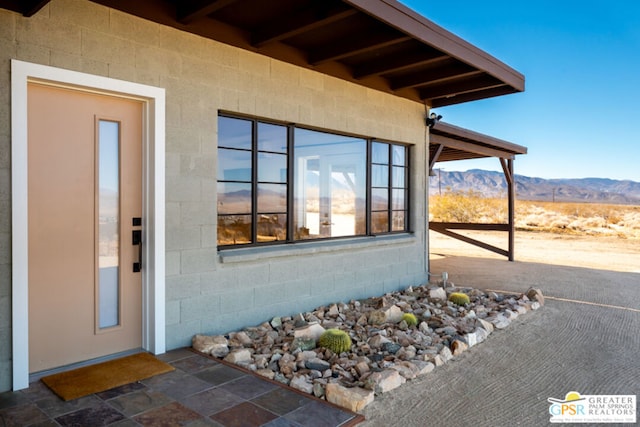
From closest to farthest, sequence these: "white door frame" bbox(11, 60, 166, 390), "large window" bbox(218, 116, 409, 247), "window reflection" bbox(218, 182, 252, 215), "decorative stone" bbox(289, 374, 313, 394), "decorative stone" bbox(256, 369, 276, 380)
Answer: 1. "white door frame" bbox(11, 60, 166, 390)
2. "decorative stone" bbox(289, 374, 313, 394)
3. "decorative stone" bbox(256, 369, 276, 380)
4. "window reflection" bbox(218, 182, 252, 215)
5. "large window" bbox(218, 116, 409, 247)

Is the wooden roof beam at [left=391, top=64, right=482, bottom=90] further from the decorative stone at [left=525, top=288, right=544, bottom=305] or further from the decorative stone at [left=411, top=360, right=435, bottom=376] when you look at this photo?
the decorative stone at [left=411, top=360, right=435, bottom=376]

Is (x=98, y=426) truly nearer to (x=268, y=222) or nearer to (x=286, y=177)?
(x=268, y=222)

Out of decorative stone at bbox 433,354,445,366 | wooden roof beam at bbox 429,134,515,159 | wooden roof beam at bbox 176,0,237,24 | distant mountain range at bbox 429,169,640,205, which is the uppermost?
distant mountain range at bbox 429,169,640,205

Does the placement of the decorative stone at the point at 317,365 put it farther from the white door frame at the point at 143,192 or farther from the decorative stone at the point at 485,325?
the decorative stone at the point at 485,325

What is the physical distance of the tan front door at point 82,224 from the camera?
3.14m

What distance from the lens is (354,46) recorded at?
4508 mm

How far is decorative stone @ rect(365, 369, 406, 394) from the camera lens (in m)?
3.02

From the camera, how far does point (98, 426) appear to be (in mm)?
2477

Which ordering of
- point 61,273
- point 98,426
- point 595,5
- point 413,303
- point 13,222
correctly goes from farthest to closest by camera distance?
1. point 595,5
2. point 413,303
3. point 61,273
4. point 13,222
5. point 98,426

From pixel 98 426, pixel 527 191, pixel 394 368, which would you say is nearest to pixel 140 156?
pixel 98 426

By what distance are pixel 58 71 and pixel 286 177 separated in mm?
2372

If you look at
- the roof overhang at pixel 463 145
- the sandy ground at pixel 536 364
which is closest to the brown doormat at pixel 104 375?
the sandy ground at pixel 536 364

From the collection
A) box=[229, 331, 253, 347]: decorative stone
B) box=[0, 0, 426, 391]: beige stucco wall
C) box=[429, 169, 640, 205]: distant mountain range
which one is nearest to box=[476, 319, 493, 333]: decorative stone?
box=[0, 0, 426, 391]: beige stucco wall

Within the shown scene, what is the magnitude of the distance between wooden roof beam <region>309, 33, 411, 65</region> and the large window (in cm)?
82
